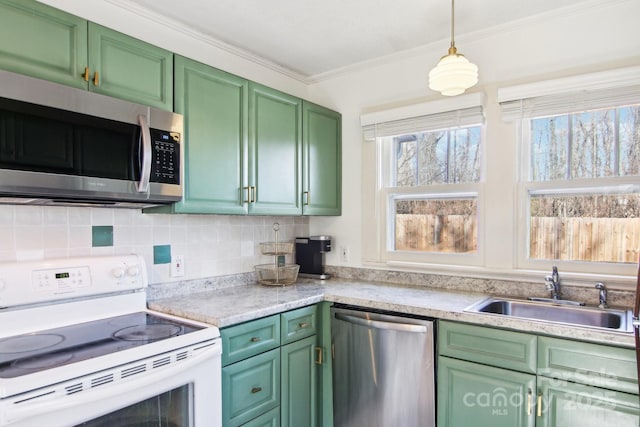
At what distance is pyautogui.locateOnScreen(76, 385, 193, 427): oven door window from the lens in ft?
4.33

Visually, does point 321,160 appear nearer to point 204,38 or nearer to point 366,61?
point 366,61

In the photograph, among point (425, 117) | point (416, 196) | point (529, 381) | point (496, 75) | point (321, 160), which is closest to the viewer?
point (529, 381)

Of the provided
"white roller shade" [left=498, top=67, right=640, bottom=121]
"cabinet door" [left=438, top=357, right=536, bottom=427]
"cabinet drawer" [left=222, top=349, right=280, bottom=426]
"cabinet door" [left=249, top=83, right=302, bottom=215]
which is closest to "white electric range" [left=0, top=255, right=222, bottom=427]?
"cabinet drawer" [left=222, top=349, right=280, bottom=426]

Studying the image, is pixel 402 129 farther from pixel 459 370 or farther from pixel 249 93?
pixel 459 370

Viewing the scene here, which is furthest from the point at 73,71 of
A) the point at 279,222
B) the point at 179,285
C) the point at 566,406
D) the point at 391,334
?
the point at 566,406

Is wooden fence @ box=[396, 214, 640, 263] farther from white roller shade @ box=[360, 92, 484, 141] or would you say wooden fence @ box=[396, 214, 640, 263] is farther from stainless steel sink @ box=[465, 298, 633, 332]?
white roller shade @ box=[360, 92, 484, 141]

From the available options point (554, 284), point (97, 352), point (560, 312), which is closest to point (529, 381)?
point (560, 312)

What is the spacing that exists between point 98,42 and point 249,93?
78 cm

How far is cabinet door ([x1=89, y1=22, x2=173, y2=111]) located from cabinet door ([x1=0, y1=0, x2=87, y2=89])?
5 centimetres

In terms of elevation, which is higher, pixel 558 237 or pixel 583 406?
pixel 558 237

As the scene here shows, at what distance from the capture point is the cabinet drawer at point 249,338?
1726 mm

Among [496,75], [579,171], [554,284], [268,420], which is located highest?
[496,75]

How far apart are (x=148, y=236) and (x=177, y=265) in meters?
0.23

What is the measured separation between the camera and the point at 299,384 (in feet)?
6.89
